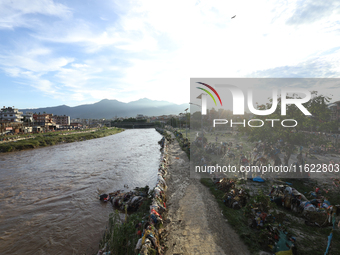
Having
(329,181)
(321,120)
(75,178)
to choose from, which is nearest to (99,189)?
(75,178)

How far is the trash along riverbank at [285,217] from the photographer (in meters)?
5.76

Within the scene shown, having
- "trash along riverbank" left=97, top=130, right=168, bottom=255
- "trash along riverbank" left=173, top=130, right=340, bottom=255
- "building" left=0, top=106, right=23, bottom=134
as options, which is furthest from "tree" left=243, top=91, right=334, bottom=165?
"building" left=0, top=106, right=23, bottom=134

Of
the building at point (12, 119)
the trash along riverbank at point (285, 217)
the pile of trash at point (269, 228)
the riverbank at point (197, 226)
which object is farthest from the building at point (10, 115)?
the pile of trash at point (269, 228)

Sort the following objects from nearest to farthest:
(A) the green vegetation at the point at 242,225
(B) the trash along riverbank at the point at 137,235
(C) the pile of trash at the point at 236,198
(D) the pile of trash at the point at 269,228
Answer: (B) the trash along riverbank at the point at 137,235 < (D) the pile of trash at the point at 269,228 < (A) the green vegetation at the point at 242,225 < (C) the pile of trash at the point at 236,198

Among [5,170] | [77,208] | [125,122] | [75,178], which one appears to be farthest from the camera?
[125,122]

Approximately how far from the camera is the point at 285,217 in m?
7.38

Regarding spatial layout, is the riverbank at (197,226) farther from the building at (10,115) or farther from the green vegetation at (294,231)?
the building at (10,115)

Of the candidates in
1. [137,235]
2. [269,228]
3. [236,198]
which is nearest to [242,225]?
A: [269,228]

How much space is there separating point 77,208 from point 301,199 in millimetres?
11678

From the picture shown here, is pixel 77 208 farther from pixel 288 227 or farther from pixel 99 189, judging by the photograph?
pixel 288 227

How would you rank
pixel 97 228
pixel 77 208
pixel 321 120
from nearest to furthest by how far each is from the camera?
pixel 97 228 < pixel 77 208 < pixel 321 120

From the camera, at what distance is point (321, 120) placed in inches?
492

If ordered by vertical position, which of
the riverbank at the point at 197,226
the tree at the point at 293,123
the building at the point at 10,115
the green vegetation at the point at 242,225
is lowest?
the riverbank at the point at 197,226

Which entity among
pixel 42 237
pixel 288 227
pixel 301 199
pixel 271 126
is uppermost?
pixel 271 126
